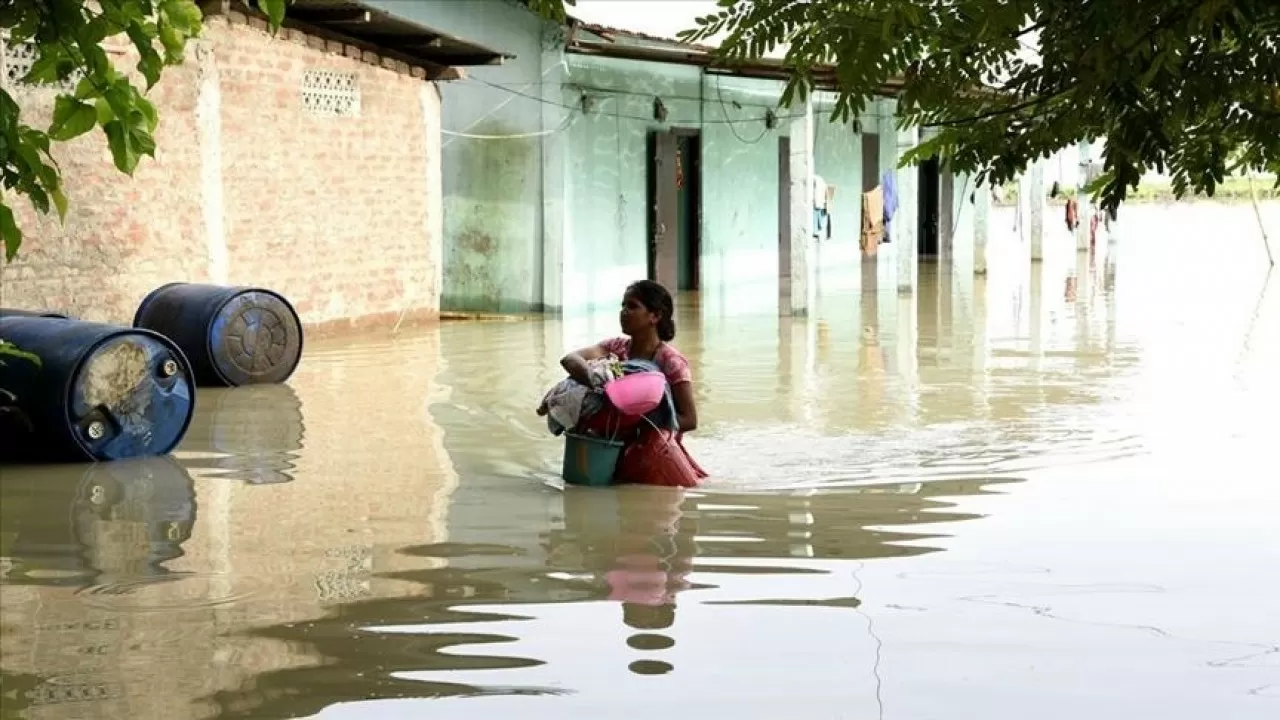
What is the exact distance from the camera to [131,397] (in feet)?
30.9

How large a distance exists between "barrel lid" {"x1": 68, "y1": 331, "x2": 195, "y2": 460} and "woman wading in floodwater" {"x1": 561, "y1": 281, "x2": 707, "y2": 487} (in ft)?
8.75

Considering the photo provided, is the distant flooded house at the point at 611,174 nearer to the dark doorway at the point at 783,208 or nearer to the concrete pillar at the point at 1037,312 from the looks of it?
the dark doorway at the point at 783,208

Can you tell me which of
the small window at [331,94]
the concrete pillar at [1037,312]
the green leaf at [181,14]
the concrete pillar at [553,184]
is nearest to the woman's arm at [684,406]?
the green leaf at [181,14]

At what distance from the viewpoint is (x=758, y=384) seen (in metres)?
13.1

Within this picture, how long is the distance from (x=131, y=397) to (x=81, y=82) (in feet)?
24.3

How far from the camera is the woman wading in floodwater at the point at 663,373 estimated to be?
817 cm

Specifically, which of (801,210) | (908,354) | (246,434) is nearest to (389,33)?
(801,210)

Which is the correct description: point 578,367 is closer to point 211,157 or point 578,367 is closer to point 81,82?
point 81,82

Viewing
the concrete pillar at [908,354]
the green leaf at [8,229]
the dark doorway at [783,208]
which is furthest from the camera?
the dark doorway at [783,208]

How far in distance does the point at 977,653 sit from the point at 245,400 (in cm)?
794

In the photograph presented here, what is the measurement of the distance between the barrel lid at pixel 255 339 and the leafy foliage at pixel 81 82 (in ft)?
34.5

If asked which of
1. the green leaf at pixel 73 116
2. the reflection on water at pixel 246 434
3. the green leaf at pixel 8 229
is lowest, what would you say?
the reflection on water at pixel 246 434

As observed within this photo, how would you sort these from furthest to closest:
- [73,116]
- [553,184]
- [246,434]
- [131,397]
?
[553,184] → [246,434] → [131,397] → [73,116]

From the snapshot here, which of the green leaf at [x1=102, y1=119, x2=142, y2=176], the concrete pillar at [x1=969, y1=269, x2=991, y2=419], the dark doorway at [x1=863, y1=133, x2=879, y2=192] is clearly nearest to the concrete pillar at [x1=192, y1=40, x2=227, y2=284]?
the concrete pillar at [x1=969, y1=269, x2=991, y2=419]
